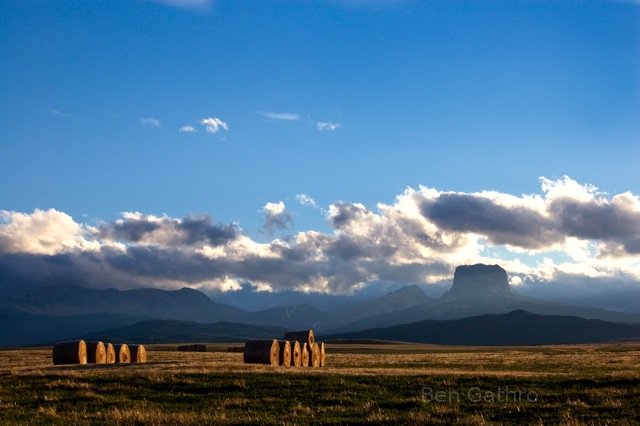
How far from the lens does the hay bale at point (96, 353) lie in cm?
5412

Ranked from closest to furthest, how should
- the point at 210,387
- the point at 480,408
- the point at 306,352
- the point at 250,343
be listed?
the point at 480,408 → the point at 210,387 → the point at 250,343 → the point at 306,352

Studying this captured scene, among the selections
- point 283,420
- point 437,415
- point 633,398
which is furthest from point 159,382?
point 633,398

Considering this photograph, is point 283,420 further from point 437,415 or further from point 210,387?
point 210,387

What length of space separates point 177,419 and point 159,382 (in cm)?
850

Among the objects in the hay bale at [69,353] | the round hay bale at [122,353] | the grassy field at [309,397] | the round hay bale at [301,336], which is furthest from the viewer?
the round hay bale at [301,336]

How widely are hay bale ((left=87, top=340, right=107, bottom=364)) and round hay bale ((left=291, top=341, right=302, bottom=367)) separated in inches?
590

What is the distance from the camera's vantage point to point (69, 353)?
5266 centimetres

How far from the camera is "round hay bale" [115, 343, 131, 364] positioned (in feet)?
190

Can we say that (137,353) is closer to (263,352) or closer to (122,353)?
(122,353)

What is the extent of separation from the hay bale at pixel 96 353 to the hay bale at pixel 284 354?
596 inches

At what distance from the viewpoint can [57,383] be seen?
32.7 metres

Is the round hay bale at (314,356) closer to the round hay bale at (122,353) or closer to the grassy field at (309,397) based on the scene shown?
the round hay bale at (122,353)

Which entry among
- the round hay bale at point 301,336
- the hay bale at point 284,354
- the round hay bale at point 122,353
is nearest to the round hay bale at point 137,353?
the round hay bale at point 122,353

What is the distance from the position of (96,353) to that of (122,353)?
404cm
